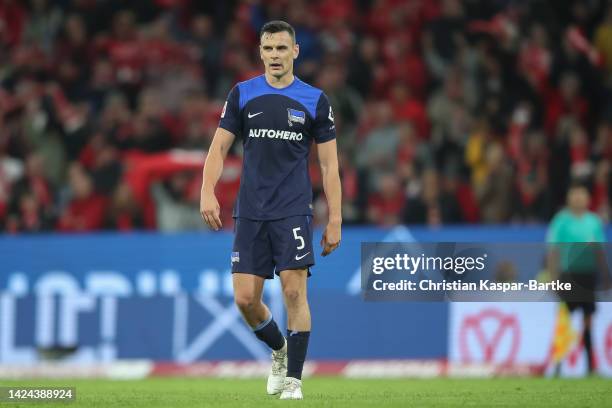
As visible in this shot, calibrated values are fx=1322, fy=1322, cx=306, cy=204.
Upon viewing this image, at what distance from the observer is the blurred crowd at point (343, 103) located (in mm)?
15562

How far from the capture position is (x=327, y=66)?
17.4 meters

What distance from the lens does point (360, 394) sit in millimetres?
9500

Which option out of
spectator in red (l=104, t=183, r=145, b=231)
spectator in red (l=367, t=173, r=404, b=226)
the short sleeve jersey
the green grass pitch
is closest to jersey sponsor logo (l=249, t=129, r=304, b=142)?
the green grass pitch

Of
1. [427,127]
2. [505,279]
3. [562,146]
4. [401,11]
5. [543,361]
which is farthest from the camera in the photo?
[401,11]

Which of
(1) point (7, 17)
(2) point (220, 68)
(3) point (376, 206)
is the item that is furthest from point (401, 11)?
(1) point (7, 17)

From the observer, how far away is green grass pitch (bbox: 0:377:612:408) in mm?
8453

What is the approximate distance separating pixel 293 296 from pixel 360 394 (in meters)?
1.34

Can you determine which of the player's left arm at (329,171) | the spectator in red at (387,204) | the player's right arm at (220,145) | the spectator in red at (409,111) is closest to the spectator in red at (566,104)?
the spectator in red at (409,111)

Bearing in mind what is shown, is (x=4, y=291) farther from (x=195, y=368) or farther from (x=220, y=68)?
(x=220, y=68)

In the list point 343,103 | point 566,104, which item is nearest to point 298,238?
point 343,103

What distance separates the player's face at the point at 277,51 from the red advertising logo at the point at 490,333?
5901 millimetres

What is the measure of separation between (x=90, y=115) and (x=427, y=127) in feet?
→ 14.5

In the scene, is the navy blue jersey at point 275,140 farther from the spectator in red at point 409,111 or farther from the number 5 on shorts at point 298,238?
the spectator in red at point 409,111

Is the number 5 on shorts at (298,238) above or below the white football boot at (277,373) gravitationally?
above
